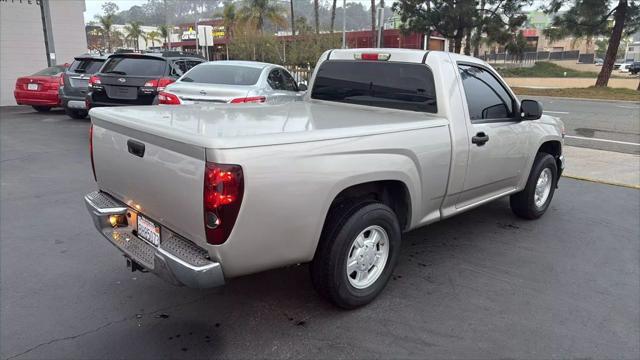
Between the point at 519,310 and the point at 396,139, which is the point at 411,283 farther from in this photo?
the point at 396,139

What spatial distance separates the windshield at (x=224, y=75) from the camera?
8.76 meters

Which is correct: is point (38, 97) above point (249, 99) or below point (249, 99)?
below

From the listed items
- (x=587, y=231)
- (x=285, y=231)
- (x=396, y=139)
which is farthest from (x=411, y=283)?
(x=587, y=231)

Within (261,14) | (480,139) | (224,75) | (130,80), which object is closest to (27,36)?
(130,80)

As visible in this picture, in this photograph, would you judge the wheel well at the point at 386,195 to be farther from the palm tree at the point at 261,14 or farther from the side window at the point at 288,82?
the palm tree at the point at 261,14

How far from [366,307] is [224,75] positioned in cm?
631

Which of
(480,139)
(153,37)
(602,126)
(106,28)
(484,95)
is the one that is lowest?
(602,126)

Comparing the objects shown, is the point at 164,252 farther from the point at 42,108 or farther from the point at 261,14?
the point at 261,14

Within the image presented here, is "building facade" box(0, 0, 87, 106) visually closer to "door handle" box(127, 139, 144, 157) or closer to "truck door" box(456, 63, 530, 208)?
"door handle" box(127, 139, 144, 157)

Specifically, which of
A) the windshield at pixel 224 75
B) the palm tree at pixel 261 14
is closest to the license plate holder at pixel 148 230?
the windshield at pixel 224 75

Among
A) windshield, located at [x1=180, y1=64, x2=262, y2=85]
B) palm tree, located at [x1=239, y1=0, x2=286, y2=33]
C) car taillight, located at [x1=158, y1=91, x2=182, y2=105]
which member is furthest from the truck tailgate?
palm tree, located at [x1=239, y1=0, x2=286, y2=33]

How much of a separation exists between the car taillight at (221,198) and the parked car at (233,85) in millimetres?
5278

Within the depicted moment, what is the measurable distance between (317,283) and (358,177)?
30.1 inches

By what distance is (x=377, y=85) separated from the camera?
4.55m
